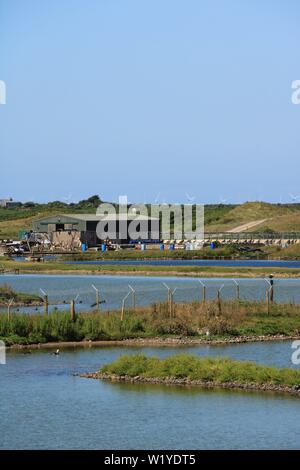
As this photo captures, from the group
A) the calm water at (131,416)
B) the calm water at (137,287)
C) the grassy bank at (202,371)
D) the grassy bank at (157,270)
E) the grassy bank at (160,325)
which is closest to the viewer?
the calm water at (131,416)

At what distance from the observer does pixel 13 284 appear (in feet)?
306

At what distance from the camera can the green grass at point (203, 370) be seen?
39.8 m

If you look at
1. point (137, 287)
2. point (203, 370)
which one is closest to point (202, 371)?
point (203, 370)

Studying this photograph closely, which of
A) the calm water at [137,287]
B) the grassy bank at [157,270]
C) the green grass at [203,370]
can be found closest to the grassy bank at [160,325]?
the green grass at [203,370]

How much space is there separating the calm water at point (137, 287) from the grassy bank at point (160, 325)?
11.4 metres

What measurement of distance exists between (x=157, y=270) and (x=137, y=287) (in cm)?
2008

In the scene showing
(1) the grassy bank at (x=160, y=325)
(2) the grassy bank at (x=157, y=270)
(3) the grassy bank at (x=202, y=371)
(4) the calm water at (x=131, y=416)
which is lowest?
(4) the calm water at (x=131, y=416)

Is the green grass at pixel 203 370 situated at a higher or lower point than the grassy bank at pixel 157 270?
lower

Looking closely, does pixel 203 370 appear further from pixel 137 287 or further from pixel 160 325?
pixel 137 287

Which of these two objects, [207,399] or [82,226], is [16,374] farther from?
[82,226]

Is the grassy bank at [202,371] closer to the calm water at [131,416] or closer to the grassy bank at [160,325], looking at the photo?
the calm water at [131,416]

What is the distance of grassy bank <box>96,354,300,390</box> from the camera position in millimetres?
39750
